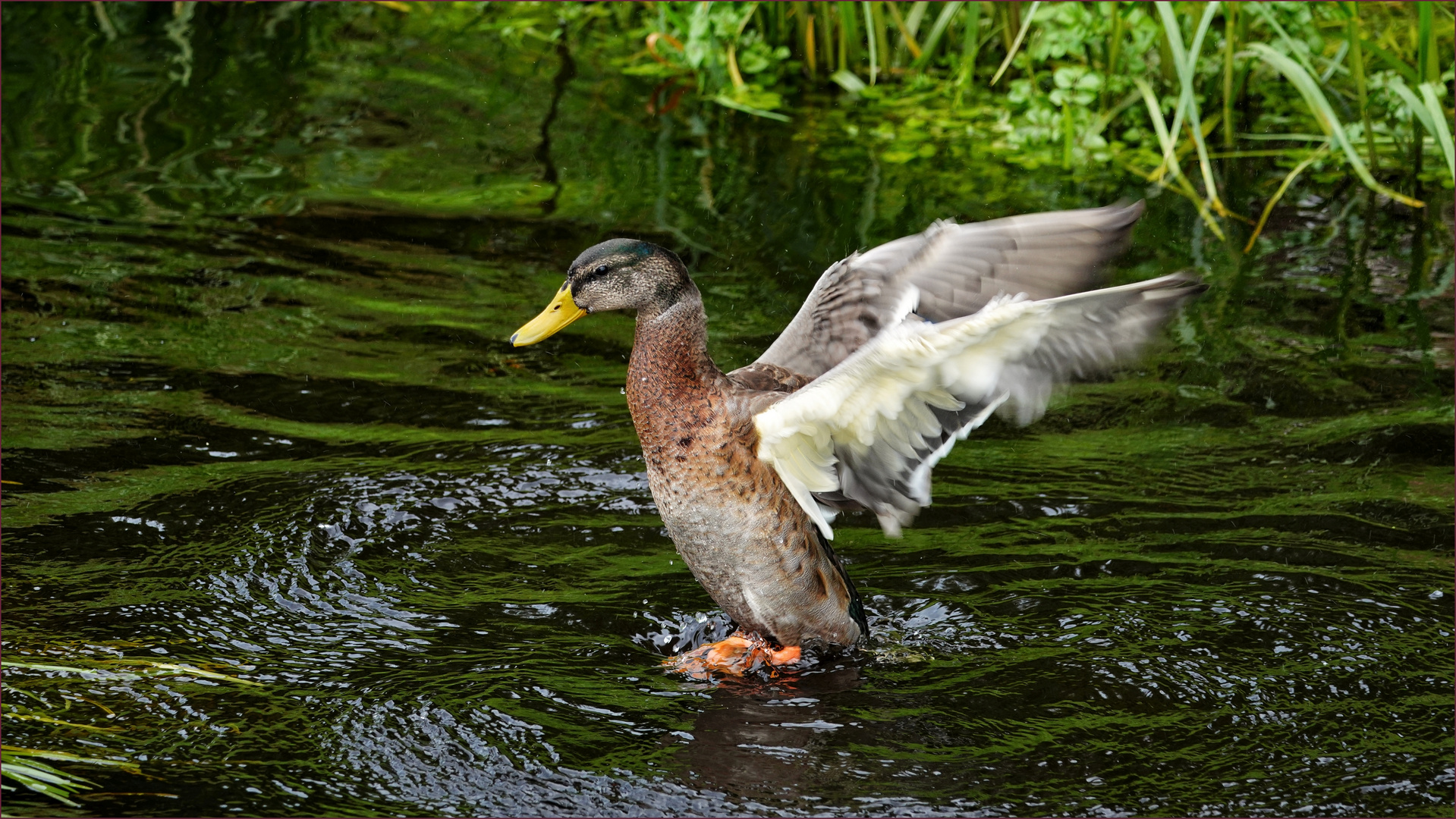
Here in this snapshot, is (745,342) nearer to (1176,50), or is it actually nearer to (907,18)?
(1176,50)

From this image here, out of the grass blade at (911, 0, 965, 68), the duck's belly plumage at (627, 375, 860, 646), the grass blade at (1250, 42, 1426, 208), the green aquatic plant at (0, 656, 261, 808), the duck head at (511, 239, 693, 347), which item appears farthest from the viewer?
the grass blade at (911, 0, 965, 68)

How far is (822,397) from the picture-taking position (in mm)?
4027

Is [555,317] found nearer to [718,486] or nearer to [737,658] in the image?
[718,486]

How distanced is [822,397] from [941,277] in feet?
3.46

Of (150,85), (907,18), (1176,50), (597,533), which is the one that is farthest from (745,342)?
(150,85)

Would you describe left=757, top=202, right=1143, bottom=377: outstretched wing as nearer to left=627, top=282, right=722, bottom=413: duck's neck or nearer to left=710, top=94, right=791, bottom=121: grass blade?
left=627, top=282, right=722, bottom=413: duck's neck

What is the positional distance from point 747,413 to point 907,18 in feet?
18.8

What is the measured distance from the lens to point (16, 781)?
11.8 ft

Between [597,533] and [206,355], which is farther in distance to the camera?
[206,355]

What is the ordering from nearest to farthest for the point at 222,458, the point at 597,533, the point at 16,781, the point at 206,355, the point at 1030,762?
the point at 16,781 < the point at 1030,762 < the point at 597,533 < the point at 222,458 < the point at 206,355

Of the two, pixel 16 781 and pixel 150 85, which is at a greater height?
pixel 150 85

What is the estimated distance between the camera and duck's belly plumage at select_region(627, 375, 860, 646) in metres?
4.32

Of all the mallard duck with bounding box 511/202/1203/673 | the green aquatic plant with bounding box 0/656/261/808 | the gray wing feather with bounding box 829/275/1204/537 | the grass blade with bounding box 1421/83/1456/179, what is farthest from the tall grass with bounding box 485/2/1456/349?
the green aquatic plant with bounding box 0/656/261/808

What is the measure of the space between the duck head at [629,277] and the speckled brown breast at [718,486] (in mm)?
61
